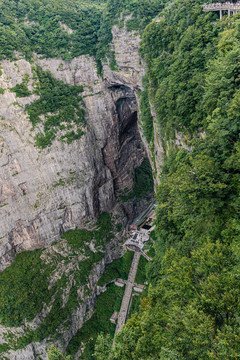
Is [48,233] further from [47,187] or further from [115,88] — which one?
[115,88]

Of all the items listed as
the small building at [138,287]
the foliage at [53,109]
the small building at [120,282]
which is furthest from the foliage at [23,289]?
the foliage at [53,109]

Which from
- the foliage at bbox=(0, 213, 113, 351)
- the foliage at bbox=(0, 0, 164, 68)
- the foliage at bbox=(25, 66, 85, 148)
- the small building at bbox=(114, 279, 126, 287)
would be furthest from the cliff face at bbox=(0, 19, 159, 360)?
the small building at bbox=(114, 279, 126, 287)

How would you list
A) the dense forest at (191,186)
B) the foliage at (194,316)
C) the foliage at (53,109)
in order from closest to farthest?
the foliage at (194,316) < the dense forest at (191,186) < the foliage at (53,109)

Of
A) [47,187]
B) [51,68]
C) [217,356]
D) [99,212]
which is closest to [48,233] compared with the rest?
[47,187]

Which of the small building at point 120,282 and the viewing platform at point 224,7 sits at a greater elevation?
the viewing platform at point 224,7

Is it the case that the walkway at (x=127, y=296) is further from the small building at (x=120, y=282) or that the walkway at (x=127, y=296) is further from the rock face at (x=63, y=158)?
the rock face at (x=63, y=158)

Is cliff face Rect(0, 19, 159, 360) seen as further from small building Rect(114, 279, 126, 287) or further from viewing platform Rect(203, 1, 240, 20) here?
viewing platform Rect(203, 1, 240, 20)

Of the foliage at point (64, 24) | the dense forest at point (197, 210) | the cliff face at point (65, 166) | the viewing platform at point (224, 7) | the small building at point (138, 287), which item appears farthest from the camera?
the small building at point (138, 287)
